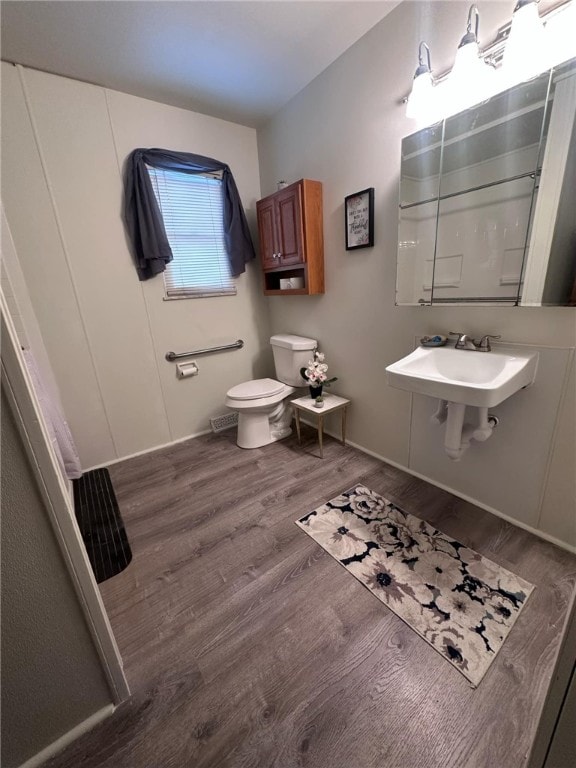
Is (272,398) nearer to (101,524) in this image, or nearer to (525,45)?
(101,524)

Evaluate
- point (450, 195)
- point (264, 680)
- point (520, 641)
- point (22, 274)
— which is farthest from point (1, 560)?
point (450, 195)

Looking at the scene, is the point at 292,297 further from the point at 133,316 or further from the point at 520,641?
the point at 520,641

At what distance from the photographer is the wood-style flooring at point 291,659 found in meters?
0.84

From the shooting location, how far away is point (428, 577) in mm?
1294

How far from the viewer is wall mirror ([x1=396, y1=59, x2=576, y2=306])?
3.78 feet

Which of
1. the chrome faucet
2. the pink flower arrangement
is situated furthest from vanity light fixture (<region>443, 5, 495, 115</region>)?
the pink flower arrangement

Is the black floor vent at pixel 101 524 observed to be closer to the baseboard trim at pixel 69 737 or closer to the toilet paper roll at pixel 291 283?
the baseboard trim at pixel 69 737

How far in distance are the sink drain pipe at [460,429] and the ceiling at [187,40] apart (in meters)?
1.97

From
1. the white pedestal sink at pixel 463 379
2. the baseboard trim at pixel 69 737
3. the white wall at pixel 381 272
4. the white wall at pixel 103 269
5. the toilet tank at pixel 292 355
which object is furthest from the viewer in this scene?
the toilet tank at pixel 292 355

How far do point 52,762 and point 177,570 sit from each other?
0.61 metres

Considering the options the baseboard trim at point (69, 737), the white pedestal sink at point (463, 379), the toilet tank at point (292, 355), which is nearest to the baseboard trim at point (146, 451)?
the toilet tank at point (292, 355)

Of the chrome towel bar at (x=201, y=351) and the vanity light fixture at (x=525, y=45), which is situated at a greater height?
the vanity light fixture at (x=525, y=45)

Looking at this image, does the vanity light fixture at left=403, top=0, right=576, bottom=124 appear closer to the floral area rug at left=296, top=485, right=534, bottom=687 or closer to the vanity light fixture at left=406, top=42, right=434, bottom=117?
the vanity light fixture at left=406, top=42, right=434, bottom=117

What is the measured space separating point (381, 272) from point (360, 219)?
353mm
